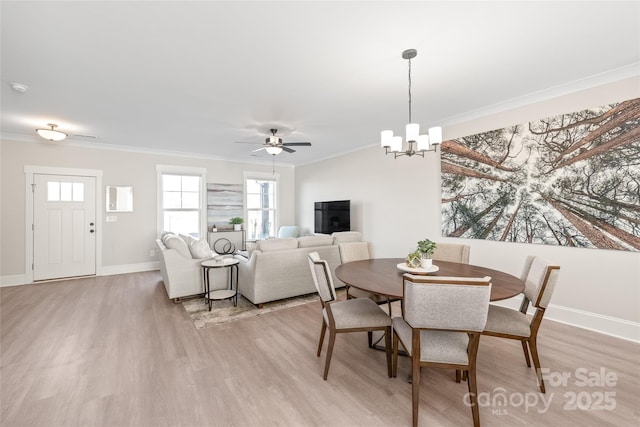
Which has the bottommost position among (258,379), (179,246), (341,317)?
(258,379)

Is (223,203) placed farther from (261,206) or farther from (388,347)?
(388,347)

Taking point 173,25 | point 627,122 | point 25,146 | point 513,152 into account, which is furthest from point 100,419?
point 25,146

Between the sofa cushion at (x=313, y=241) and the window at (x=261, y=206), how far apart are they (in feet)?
11.2

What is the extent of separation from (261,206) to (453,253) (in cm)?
532

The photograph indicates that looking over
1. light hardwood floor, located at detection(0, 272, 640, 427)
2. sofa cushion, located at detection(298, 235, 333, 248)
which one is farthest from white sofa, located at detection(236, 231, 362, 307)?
light hardwood floor, located at detection(0, 272, 640, 427)

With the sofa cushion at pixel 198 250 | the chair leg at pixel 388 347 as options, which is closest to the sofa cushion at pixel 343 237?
the sofa cushion at pixel 198 250

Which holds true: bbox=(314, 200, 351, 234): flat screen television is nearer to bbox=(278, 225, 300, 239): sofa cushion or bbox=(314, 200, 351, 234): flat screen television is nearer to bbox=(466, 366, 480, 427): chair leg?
bbox=(278, 225, 300, 239): sofa cushion

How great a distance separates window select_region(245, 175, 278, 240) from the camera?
709 cm

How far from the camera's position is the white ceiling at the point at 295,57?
6.05 ft

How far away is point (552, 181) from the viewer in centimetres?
304

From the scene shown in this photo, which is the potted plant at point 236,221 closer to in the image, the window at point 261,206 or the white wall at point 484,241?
the window at point 261,206

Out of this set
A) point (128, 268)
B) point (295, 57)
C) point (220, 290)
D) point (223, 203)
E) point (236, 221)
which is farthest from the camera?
point (223, 203)

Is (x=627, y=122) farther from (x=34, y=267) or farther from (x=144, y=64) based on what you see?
(x=34, y=267)

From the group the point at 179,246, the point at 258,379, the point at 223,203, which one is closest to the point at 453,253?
the point at 258,379
